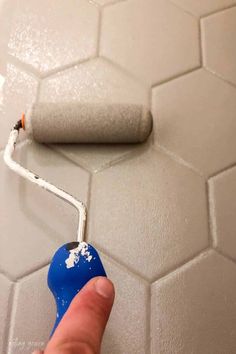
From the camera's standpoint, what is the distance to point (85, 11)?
77 centimetres

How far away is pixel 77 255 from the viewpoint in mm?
481

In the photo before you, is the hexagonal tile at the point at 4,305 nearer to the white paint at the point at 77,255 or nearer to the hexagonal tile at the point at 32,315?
the hexagonal tile at the point at 32,315

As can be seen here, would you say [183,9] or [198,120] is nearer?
[198,120]

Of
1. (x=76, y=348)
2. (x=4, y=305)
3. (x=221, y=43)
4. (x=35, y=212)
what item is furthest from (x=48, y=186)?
(x=221, y=43)

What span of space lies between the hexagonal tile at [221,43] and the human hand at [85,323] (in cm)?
45

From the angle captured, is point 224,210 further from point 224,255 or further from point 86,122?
point 86,122

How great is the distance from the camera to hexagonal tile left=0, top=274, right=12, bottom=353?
52 cm

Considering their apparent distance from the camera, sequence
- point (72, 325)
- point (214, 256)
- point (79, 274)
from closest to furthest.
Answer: point (72, 325) → point (79, 274) → point (214, 256)

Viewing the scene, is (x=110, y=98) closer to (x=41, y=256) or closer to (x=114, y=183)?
(x=114, y=183)

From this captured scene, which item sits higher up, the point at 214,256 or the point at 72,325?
the point at 72,325

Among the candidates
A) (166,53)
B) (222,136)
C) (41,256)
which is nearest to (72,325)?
(41,256)

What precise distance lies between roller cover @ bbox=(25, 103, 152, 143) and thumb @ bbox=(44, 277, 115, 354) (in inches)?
10.1

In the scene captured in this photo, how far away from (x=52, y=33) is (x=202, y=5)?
0.26 meters

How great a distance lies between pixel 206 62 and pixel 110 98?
0.17 metres
